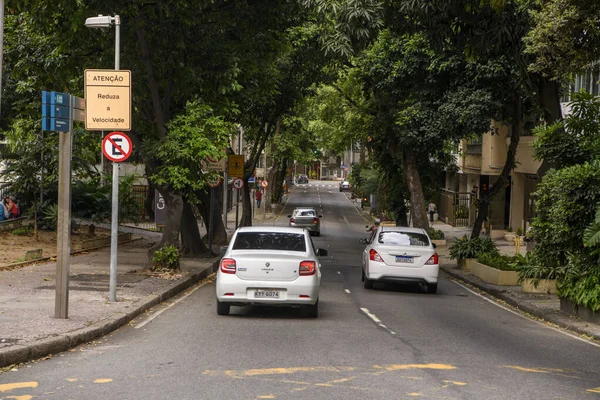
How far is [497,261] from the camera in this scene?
23500mm

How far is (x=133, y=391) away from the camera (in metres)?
7.73

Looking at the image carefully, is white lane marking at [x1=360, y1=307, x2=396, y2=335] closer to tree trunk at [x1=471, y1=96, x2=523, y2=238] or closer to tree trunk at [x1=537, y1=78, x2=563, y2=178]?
tree trunk at [x1=537, y1=78, x2=563, y2=178]

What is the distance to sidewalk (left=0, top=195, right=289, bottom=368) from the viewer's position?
9984 mm

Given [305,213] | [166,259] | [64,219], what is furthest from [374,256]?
[305,213]

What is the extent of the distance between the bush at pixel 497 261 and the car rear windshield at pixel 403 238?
2.88 metres

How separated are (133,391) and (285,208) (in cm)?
6877

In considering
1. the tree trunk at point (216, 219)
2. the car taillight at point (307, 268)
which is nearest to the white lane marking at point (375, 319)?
the car taillight at point (307, 268)

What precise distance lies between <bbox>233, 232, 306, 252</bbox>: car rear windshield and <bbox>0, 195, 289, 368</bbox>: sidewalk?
209 cm

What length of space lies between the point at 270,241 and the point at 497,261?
36.9 feet

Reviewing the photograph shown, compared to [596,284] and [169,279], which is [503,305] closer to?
[596,284]

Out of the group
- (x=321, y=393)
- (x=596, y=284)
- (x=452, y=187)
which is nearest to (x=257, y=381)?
(x=321, y=393)

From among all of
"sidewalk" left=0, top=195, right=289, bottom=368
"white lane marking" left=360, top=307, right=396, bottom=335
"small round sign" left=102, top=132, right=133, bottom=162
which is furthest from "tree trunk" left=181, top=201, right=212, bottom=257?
"small round sign" left=102, top=132, right=133, bottom=162

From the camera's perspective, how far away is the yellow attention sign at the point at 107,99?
44.2ft

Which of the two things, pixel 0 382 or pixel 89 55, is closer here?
pixel 0 382
